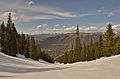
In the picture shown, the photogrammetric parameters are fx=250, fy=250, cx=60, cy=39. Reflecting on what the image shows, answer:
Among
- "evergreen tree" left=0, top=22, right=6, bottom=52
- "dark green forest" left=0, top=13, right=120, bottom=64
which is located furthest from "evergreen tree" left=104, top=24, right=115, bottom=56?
"evergreen tree" left=0, top=22, right=6, bottom=52

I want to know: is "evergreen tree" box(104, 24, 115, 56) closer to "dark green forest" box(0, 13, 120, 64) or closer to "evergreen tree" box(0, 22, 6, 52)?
"dark green forest" box(0, 13, 120, 64)

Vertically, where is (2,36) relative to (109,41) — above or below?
above

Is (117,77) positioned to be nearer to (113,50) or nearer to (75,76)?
(75,76)

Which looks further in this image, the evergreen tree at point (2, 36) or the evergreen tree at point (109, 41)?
the evergreen tree at point (2, 36)

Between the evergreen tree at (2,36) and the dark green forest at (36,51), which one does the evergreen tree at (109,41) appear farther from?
the evergreen tree at (2,36)

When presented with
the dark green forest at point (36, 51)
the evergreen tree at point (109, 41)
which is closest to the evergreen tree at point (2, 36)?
the dark green forest at point (36, 51)

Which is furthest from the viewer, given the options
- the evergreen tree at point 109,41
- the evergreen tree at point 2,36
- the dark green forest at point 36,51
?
the evergreen tree at point 2,36

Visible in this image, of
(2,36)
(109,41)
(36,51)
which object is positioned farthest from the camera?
(36,51)

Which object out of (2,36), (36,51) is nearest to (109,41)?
(2,36)

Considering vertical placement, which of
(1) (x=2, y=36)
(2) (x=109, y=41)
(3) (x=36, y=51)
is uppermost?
(1) (x=2, y=36)

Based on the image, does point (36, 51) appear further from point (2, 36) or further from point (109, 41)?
point (109, 41)

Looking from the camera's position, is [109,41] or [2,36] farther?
[2,36]

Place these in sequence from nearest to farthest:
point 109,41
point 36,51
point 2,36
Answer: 1. point 109,41
2. point 2,36
3. point 36,51

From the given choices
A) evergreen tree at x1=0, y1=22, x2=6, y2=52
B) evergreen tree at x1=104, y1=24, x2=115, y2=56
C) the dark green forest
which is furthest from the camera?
evergreen tree at x1=0, y1=22, x2=6, y2=52
